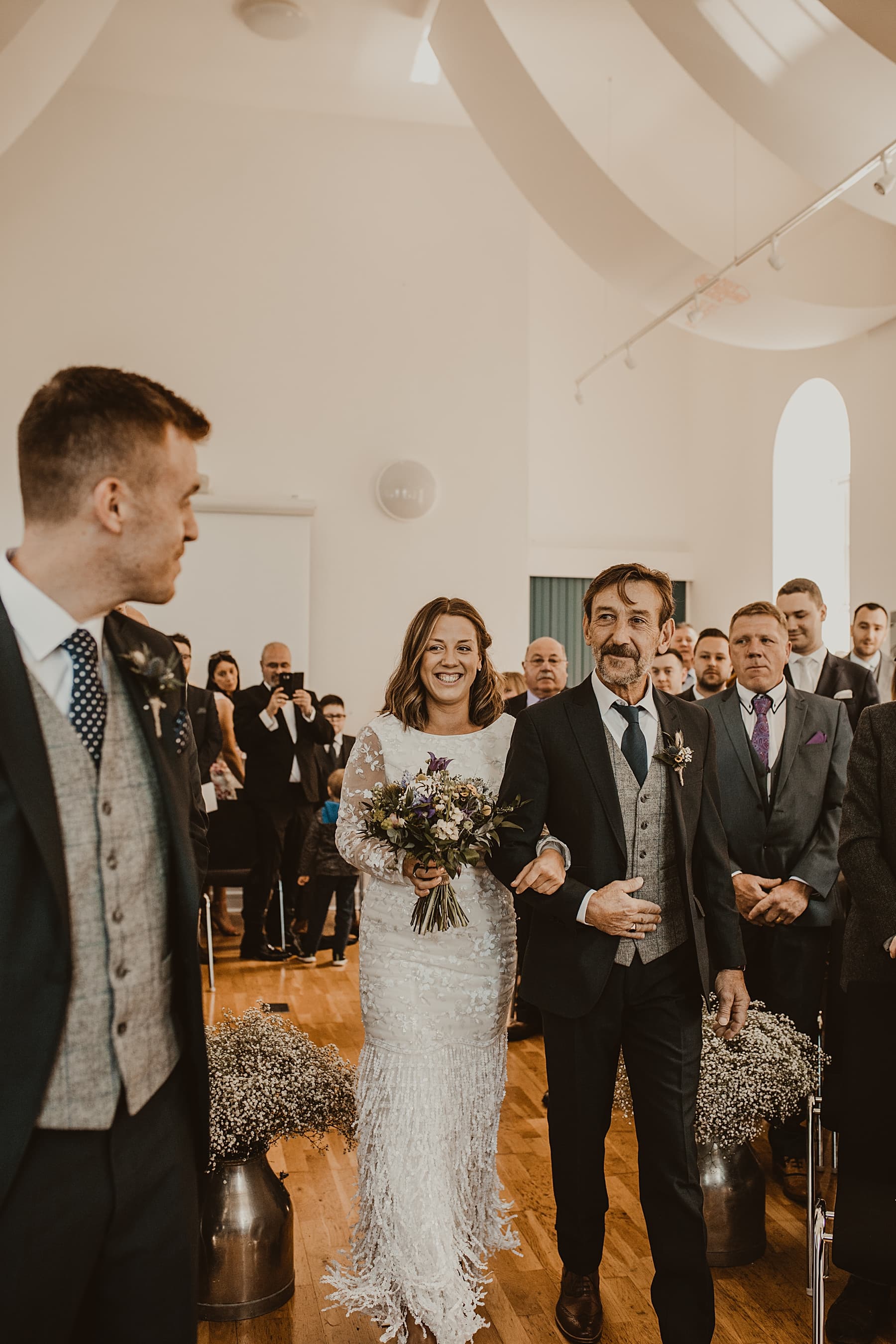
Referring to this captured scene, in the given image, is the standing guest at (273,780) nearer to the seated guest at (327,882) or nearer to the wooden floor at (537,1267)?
the seated guest at (327,882)

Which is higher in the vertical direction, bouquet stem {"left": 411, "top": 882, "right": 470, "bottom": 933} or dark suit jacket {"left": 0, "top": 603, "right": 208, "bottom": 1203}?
dark suit jacket {"left": 0, "top": 603, "right": 208, "bottom": 1203}

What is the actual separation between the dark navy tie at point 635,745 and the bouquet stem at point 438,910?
22.2 inches

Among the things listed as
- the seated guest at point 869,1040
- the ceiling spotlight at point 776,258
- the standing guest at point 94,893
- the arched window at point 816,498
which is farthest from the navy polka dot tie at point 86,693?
the arched window at point 816,498

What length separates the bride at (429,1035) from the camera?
9.18 ft

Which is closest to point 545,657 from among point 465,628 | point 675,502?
point 465,628

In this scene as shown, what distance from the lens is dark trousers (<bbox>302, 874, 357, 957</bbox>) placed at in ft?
22.9

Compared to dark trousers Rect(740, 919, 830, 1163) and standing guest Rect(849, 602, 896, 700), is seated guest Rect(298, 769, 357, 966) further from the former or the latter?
dark trousers Rect(740, 919, 830, 1163)

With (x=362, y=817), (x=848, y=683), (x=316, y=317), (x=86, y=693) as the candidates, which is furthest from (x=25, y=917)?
(x=316, y=317)

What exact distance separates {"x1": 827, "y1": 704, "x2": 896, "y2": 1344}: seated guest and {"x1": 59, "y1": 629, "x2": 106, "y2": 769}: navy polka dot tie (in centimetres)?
195

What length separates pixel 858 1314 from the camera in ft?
9.09

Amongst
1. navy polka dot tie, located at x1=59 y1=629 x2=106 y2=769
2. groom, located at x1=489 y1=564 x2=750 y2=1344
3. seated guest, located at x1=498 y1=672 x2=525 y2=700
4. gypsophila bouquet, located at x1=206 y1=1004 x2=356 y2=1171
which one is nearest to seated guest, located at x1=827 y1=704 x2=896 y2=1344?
groom, located at x1=489 y1=564 x2=750 y2=1344

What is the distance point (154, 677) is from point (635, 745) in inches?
58.0

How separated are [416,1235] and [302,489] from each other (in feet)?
23.0

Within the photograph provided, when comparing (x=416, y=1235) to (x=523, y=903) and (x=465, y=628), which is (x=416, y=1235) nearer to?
(x=523, y=903)
